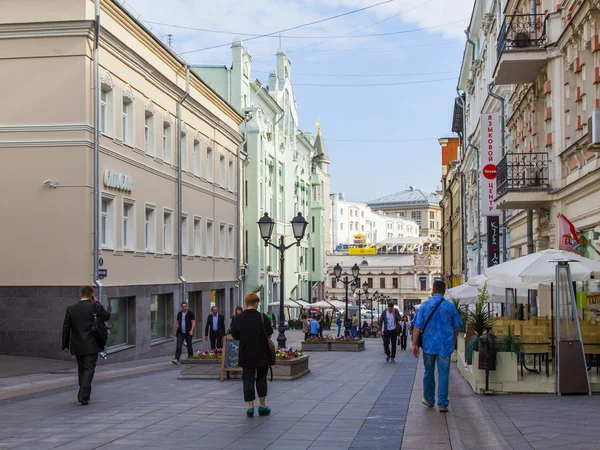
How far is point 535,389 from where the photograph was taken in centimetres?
1347

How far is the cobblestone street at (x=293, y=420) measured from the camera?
9.05m

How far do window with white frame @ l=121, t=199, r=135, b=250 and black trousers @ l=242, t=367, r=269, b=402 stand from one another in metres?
16.2

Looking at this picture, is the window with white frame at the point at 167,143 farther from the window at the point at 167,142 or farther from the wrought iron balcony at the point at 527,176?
the wrought iron balcony at the point at 527,176

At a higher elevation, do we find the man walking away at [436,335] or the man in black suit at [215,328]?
the man walking away at [436,335]

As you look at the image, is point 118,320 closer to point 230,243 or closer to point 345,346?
point 345,346

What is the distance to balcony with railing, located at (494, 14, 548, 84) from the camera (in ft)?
70.4

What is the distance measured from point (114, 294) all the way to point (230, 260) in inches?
688

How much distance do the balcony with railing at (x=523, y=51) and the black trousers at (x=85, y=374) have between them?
13.5 m

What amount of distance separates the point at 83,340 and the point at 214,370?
4.56 meters

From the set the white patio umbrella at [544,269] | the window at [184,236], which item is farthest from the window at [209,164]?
the white patio umbrella at [544,269]

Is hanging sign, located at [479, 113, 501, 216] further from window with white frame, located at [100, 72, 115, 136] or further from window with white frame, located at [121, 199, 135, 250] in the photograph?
window with white frame, located at [100, 72, 115, 136]

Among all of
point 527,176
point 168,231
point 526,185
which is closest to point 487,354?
point 526,185

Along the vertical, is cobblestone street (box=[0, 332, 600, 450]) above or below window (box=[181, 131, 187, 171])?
below

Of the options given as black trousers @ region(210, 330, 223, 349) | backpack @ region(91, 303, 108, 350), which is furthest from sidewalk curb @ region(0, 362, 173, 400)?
backpack @ region(91, 303, 108, 350)
